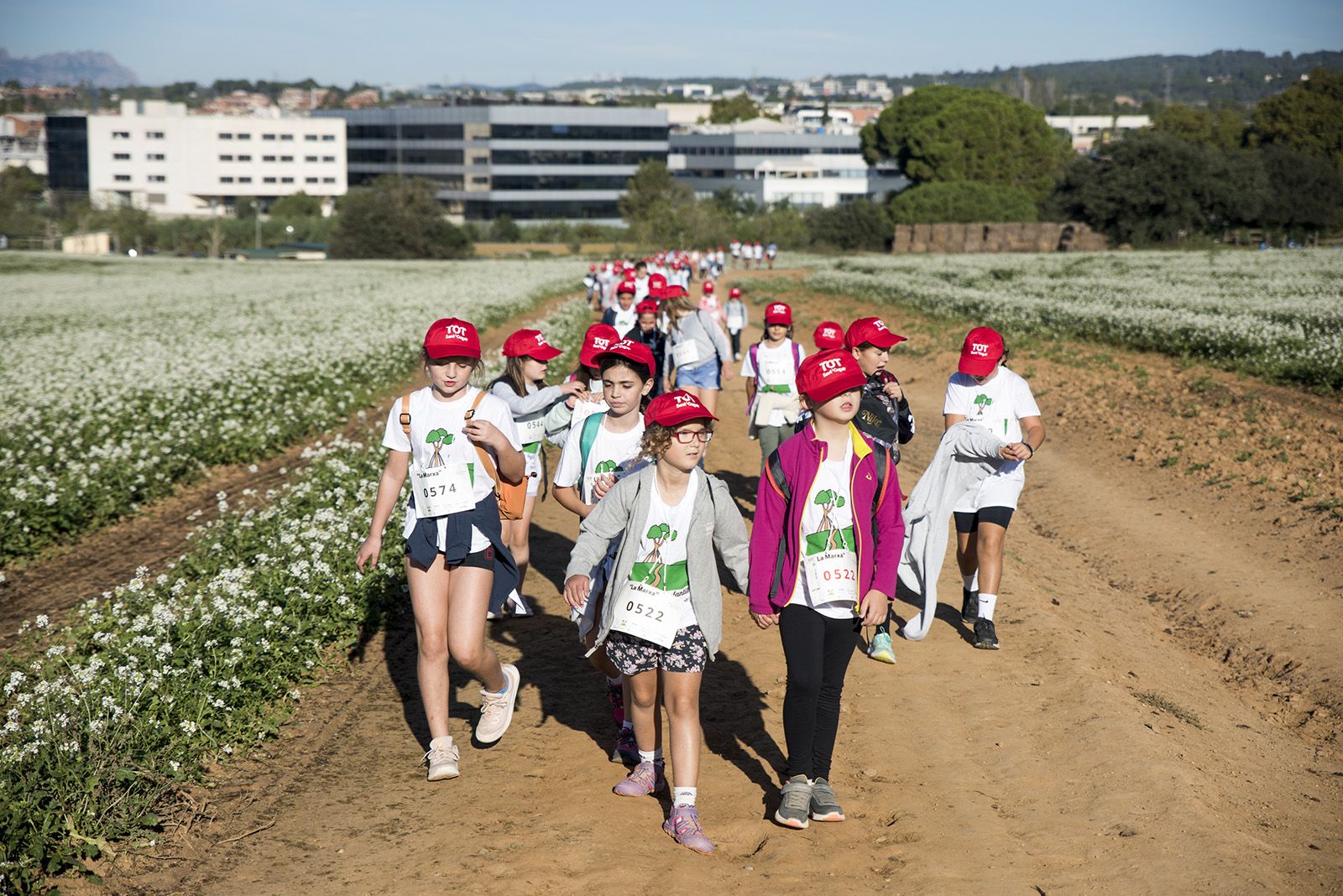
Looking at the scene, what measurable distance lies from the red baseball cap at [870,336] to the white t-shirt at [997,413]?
0.57 metres

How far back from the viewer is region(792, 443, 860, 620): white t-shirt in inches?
211

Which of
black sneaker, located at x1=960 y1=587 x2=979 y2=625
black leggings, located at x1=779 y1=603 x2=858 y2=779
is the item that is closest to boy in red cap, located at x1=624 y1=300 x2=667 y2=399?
black sneaker, located at x1=960 y1=587 x2=979 y2=625

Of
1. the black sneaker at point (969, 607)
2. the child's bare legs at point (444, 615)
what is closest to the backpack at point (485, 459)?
the child's bare legs at point (444, 615)

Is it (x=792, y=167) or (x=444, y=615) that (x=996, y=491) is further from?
(x=792, y=167)

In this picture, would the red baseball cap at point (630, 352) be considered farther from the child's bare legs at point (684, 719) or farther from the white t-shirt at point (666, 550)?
the child's bare legs at point (684, 719)

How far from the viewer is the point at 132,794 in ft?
18.1

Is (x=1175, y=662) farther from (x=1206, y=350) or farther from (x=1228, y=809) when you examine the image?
(x=1206, y=350)

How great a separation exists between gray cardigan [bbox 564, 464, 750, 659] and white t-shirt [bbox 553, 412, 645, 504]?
2.73 ft

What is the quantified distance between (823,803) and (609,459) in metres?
2.11

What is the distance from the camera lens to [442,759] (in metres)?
6.10

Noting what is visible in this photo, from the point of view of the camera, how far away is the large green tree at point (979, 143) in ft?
314

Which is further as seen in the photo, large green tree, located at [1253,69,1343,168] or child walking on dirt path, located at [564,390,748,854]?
large green tree, located at [1253,69,1343,168]

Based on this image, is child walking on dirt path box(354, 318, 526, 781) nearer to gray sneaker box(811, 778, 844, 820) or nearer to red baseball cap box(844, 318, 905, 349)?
gray sneaker box(811, 778, 844, 820)

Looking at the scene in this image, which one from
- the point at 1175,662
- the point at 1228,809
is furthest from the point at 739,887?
the point at 1175,662
